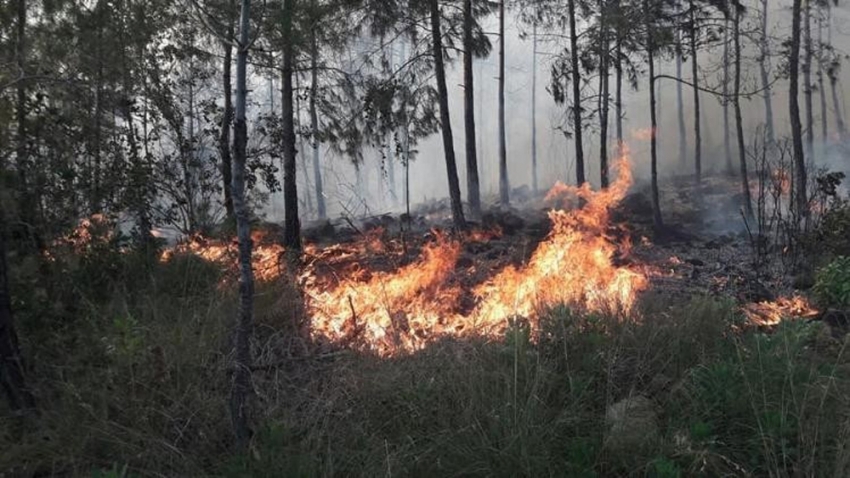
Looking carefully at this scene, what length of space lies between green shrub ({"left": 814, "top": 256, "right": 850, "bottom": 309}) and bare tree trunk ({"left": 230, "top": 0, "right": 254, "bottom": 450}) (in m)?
6.39

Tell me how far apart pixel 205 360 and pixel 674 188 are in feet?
93.1

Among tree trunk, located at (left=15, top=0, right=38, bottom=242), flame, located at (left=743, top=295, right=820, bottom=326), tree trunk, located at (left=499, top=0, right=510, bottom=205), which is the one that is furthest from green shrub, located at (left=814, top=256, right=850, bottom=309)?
tree trunk, located at (left=499, top=0, right=510, bottom=205)

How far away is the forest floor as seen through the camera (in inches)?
141

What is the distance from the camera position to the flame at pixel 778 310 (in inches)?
245

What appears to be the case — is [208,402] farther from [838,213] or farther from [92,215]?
[838,213]

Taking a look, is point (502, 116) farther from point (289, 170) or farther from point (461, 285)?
point (461, 285)

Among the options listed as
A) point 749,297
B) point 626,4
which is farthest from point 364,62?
point 749,297

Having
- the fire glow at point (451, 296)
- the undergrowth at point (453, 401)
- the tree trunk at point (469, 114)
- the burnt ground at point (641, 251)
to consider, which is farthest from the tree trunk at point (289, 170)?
the undergrowth at point (453, 401)

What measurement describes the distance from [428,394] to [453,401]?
0.23m

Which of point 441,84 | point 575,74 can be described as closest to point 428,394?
point 441,84

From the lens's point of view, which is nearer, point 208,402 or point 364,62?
point 208,402

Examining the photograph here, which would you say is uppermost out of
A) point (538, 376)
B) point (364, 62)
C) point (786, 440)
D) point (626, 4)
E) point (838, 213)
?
point (626, 4)

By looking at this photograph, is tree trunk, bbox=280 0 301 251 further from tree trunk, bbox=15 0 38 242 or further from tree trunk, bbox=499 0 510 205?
tree trunk, bbox=499 0 510 205

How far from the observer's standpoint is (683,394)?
4238 mm
